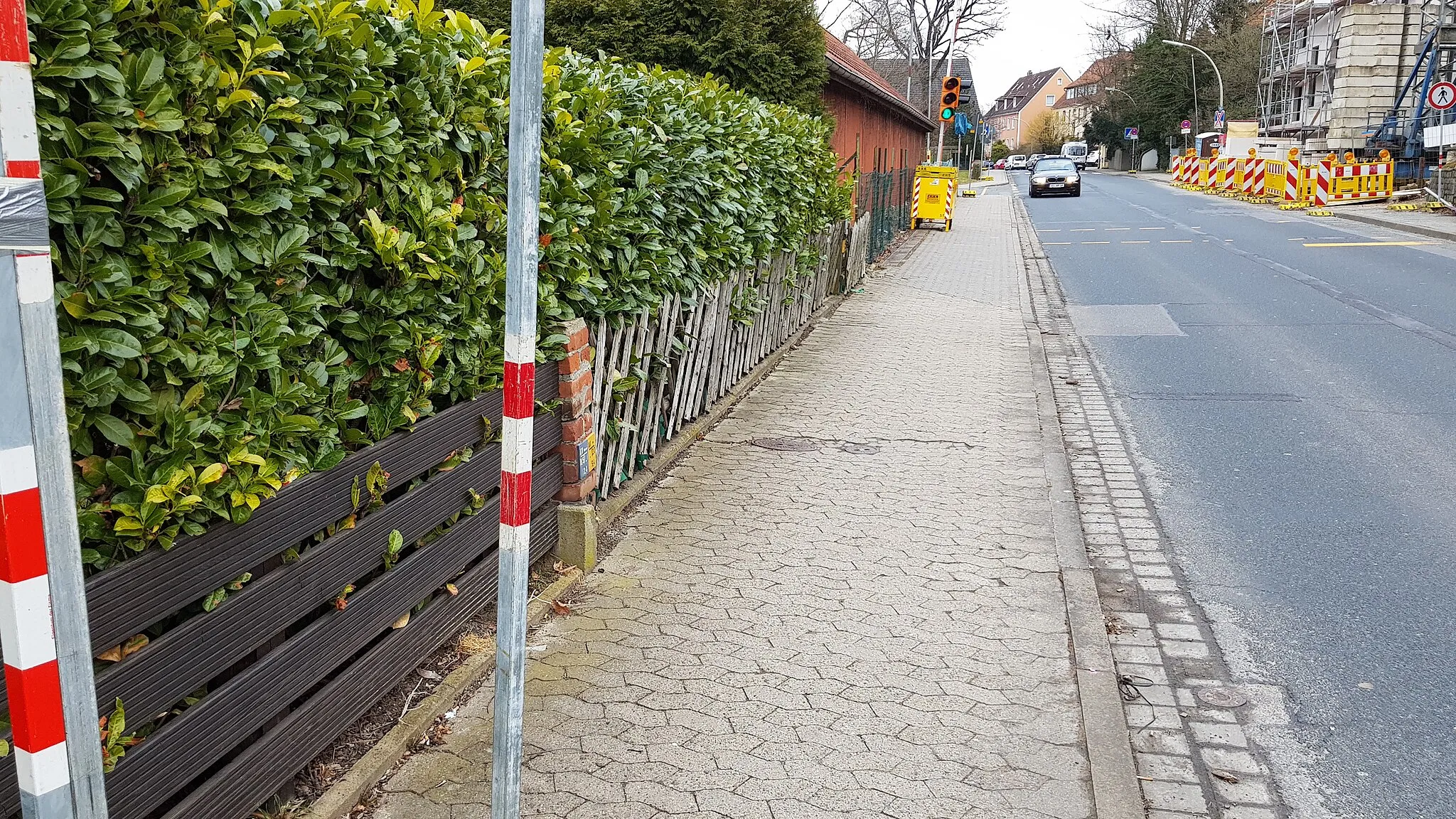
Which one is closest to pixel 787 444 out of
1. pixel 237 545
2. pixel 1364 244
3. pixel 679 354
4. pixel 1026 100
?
pixel 679 354

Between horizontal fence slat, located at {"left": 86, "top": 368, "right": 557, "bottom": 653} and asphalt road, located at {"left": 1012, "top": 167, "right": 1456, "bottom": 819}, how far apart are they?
3.12 metres

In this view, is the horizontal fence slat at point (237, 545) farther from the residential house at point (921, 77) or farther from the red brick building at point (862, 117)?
the residential house at point (921, 77)

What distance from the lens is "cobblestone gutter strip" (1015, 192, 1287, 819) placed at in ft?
11.8

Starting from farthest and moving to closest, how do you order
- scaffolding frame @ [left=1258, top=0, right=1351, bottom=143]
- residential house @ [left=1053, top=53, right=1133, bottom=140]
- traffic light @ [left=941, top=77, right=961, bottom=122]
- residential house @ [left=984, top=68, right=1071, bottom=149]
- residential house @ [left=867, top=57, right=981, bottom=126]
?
residential house @ [left=984, top=68, right=1071, bottom=149], residential house @ [left=1053, top=53, right=1133, bottom=140], residential house @ [left=867, top=57, right=981, bottom=126], scaffolding frame @ [left=1258, top=0, right=1351, bottom=143], traffic light @ [left=941, top=77, right=961, bottom=122]

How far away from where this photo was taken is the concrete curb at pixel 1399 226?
75.5 feet

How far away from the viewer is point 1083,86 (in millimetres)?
136750

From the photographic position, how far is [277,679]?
3.02 metres

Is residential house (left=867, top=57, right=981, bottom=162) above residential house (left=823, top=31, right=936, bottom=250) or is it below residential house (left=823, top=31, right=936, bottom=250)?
above

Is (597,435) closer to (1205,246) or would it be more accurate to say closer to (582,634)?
(582,634)

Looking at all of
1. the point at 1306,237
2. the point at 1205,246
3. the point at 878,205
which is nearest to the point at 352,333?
the point at 878,205

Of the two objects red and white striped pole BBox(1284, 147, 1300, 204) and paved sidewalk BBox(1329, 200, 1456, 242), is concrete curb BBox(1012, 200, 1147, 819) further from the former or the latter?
red and white striped pole BBox(1284, 147, 1300, 204)

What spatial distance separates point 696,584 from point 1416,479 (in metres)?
4.66

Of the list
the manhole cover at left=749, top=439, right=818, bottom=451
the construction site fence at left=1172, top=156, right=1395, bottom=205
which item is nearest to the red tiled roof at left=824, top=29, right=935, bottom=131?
the manhole cover at left=749, top=439, right=818, bottom=451

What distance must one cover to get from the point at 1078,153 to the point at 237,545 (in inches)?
3837
